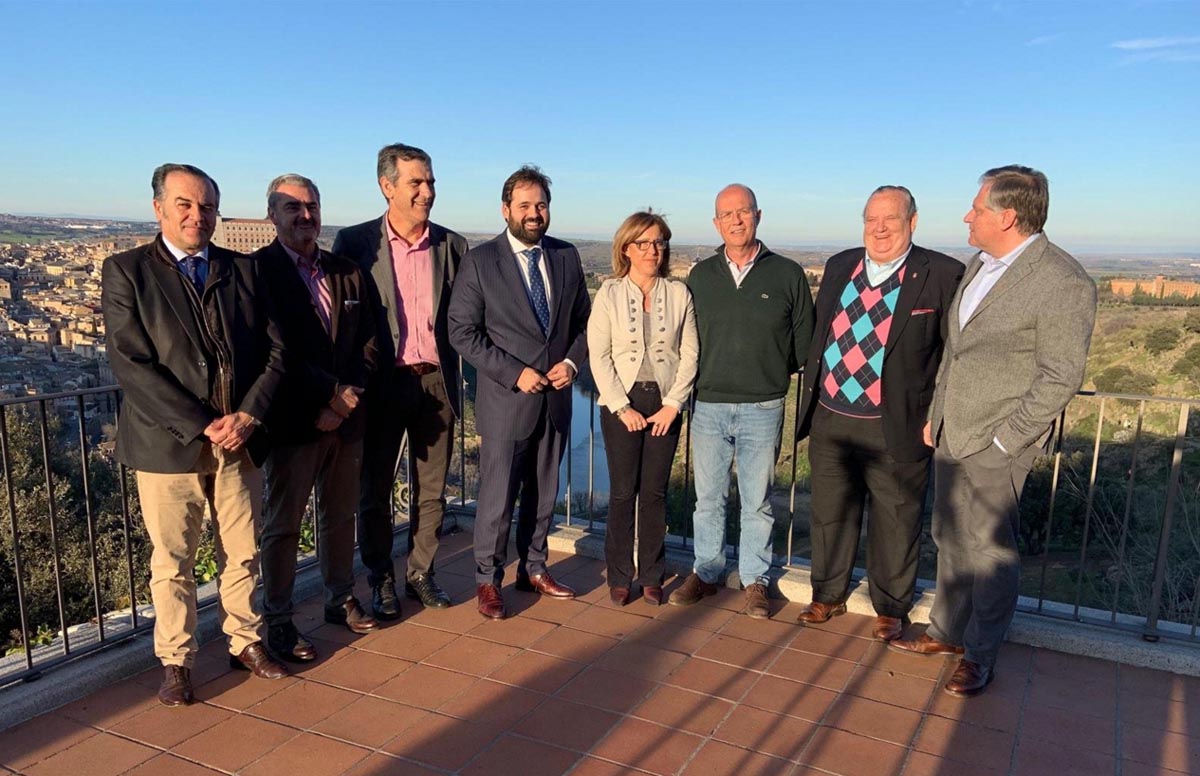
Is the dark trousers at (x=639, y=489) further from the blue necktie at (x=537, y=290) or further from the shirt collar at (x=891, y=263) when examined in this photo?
the shirt collar at (x=891, y=263)

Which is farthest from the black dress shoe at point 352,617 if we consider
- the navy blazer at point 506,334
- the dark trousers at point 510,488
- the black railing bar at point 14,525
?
the black railing bar at point 14,525

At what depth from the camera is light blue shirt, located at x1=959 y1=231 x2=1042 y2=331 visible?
9.19ft

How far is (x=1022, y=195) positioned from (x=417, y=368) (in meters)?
2.43

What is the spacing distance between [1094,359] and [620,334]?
1565 inches

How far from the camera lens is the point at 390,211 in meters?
3.41

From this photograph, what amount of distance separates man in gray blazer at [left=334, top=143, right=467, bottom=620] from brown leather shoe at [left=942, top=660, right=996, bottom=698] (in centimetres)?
214

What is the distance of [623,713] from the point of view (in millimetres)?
2768

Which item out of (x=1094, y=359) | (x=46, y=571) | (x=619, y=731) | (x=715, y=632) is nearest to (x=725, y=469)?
(x=715, y=632)

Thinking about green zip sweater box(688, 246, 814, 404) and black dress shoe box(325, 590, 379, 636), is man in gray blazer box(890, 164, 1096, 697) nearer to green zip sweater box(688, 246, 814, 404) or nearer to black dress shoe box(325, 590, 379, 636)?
green zip sweater box(688, 246, 814, 404)

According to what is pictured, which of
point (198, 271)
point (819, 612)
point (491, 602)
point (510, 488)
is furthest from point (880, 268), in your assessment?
point (198, 271)

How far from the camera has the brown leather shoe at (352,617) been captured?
11.1ft

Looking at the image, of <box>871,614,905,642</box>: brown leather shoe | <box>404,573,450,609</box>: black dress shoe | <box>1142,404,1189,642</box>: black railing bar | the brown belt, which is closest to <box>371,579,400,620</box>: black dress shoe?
<box>404,573,450,609</box>: black dress shoe

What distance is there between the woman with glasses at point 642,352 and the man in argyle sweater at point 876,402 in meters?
0.57

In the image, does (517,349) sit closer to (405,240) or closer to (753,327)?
(405,240)
